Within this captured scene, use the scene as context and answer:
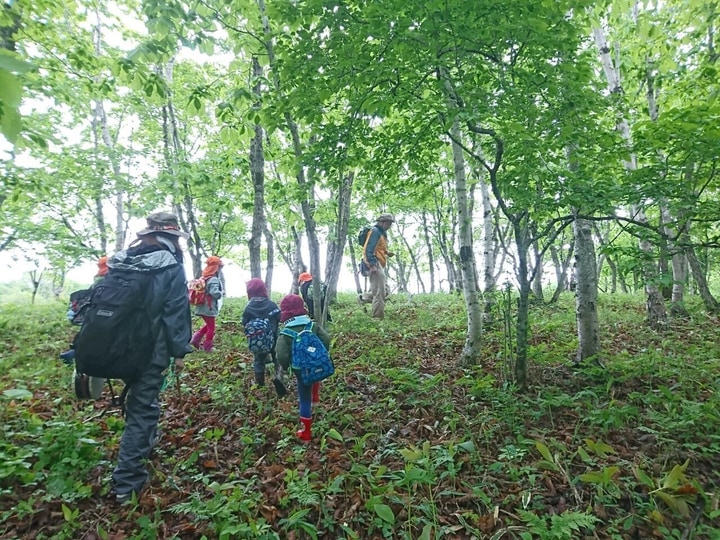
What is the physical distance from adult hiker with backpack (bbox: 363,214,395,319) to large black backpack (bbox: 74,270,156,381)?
674cm

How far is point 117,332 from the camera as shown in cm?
348

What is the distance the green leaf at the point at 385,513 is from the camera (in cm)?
299

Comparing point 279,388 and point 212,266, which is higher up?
point 212,266

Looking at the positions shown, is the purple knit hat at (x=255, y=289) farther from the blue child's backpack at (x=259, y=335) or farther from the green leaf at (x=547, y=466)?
the green leaf at (x=547, y=466)

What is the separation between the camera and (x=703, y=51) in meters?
7.98

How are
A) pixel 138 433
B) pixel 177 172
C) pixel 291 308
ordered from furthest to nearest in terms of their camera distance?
pixel 177 172, pixel 291 308, pixel 138 433

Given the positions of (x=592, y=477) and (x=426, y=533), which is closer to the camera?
(x=426, y=533)

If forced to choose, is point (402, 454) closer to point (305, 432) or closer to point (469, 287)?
point (305, 432)

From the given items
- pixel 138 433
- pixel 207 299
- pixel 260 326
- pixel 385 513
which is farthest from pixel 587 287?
pixel 207 299

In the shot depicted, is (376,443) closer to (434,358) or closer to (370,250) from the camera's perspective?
(434,358)

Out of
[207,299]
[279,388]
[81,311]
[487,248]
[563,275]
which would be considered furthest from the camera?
[563,275]

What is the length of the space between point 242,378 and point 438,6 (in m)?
5.63

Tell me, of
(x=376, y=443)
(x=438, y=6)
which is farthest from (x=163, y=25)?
(x=376, y=443)

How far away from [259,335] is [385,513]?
3.30 m
